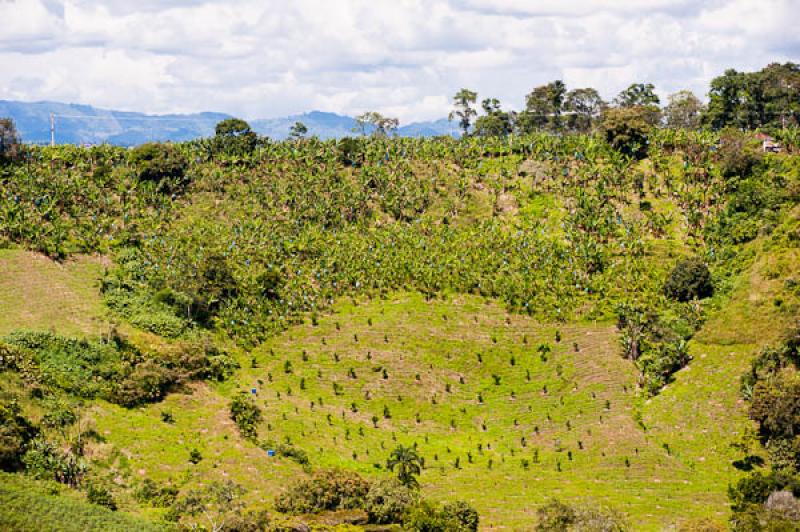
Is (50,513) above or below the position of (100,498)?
above

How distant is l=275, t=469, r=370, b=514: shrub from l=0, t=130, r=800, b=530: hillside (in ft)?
3.74

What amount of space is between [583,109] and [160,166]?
73470 mm

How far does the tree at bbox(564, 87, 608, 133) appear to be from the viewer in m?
122

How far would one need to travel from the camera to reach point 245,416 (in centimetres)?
4831

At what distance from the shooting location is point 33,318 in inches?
2215

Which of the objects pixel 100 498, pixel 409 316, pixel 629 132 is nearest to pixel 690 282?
pixel 409 316

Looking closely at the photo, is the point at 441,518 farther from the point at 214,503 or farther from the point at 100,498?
the point at 100,498

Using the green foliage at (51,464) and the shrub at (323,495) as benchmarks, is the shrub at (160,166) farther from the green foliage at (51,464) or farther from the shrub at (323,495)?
the shrub at (323,495)

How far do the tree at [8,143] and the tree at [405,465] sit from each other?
57.8 metres

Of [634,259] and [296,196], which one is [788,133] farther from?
[296,196]

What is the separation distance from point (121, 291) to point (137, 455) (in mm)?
23229

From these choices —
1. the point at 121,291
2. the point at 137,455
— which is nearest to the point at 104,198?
the point at 121,291

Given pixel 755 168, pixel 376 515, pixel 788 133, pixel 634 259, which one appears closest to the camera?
pixel 376 515

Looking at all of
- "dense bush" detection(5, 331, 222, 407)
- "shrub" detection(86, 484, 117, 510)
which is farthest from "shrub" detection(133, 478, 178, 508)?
"dense bush" detection(5, 331, 222, 407)
